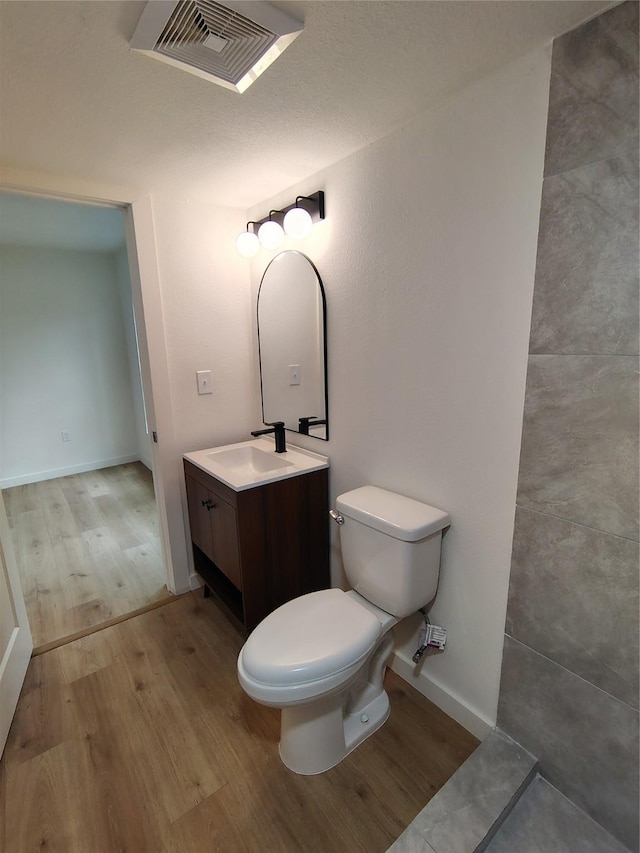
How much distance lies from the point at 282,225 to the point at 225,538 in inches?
58.1

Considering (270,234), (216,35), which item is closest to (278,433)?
(270,234)

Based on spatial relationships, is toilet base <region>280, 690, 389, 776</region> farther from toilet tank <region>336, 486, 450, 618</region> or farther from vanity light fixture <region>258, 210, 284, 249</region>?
vanity light fixture <region>258, 210, 284, 249</region>

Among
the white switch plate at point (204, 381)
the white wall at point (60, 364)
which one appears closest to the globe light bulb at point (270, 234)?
the white switch plate at point (204, 381)

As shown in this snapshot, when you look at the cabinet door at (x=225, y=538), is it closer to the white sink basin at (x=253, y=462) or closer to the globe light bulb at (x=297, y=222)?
the white sink basin at (x=253, y=462)

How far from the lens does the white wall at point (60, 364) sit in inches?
145

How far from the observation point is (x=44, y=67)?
0.98 metres

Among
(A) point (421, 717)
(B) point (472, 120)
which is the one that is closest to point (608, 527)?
(A) point (421, 717)

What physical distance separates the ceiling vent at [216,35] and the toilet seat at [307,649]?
5.17ft

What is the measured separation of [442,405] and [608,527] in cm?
57

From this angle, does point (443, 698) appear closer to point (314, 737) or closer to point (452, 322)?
point (314, 737)

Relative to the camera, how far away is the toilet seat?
114 cm

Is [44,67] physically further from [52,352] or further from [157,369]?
[52,352]

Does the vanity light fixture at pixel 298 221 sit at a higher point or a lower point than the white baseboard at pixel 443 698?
higher

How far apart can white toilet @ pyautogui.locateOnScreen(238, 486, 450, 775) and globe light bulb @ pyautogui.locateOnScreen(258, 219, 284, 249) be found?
1.22m
